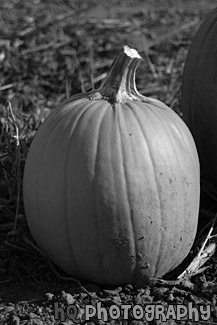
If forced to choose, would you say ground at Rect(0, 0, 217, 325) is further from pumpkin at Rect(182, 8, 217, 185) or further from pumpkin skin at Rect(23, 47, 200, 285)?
pumpkin at Rect(182, 8, 217, 185)

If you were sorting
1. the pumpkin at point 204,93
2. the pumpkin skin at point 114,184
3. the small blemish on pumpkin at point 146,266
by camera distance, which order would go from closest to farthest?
the pumpkin skin at point 114,184 < the small blemish on pumpkin at point 146,266 < the pumpkin at point 204,93

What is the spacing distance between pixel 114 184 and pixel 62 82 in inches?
107

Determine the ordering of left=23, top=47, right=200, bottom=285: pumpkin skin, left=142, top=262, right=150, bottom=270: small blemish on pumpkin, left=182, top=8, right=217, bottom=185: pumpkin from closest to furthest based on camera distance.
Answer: left=23, top=47, right=200, bottom=285: pumpkin skin, left=142, top=262, right=150, bottom=270: small blemish on pumpkin, left=182, top=8, right=217, bottom=185: pumpkin

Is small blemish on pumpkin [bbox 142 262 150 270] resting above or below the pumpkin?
below

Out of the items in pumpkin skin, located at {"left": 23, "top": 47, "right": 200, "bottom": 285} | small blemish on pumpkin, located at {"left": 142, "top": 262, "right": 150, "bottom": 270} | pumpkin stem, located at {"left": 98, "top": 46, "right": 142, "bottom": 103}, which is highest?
pumpkin stem, located at {"left": 98, "top": 46, "right": 142, "bottom": 103}

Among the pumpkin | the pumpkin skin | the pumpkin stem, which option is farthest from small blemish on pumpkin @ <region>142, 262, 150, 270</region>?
the pumpkin

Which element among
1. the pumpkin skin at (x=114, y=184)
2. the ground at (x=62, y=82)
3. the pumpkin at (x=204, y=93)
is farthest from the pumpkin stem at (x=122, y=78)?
the ground at (x=62, y=82)

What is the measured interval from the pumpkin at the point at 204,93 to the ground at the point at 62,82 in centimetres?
29

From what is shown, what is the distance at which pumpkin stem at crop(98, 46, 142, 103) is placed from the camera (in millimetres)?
2965

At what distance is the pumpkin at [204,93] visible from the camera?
11.6ft

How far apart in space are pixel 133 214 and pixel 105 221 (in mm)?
115

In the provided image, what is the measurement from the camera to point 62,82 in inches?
215

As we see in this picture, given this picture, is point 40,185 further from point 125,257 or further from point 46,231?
point 125,257

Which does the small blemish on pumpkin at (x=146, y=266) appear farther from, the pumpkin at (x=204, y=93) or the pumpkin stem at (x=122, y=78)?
the pumpkin at (x=204, y=93)
